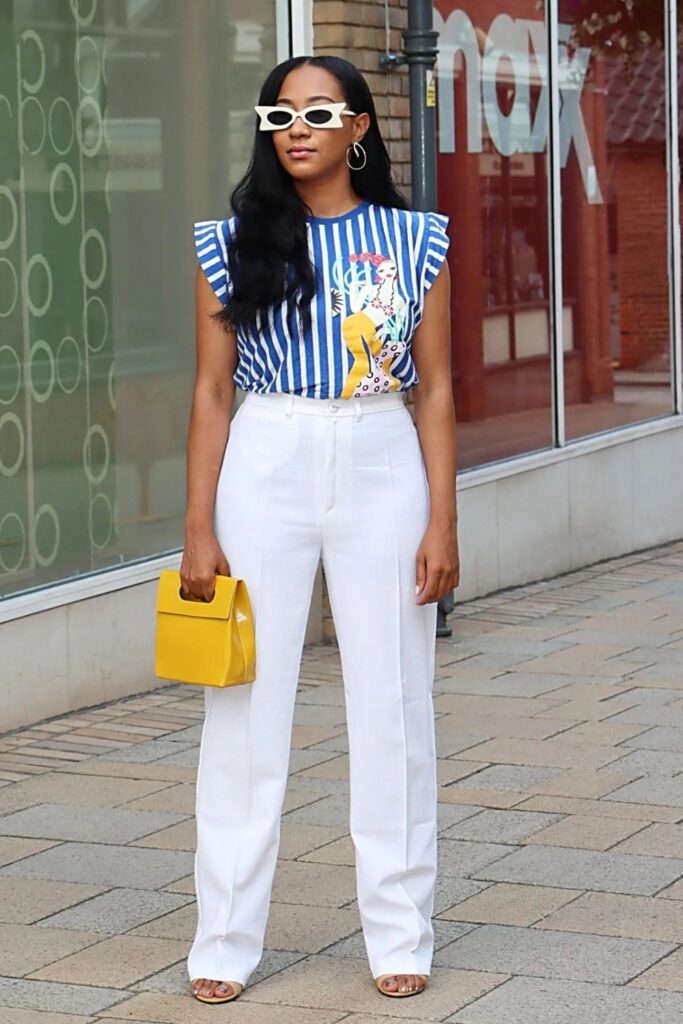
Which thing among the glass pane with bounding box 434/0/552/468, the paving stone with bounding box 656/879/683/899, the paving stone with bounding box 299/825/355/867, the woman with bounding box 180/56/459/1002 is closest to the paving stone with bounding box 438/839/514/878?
the paving stone with bounding box 299/825/355/867

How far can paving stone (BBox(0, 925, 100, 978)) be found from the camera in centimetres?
482

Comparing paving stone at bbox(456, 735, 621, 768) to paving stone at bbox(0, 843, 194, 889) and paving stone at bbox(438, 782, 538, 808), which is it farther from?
paving stone at bbox(0, 843, 194, 889)

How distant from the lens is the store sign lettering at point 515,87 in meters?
10.0

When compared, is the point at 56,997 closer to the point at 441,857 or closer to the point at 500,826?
the point at 441,857

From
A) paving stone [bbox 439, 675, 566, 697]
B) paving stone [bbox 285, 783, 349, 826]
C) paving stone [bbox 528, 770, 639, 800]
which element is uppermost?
paving stone [bbox 285, 783, 349, 826]

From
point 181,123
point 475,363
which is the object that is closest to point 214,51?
point 181,123

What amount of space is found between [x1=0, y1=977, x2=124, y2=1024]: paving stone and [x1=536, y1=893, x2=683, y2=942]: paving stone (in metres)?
1.07

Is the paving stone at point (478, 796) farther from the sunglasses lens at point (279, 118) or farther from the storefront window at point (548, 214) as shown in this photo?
the storefront window at point (548, 214)

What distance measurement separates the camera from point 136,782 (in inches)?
260

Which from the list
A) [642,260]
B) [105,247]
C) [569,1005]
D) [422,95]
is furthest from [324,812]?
[642,260]

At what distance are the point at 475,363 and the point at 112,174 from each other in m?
2.86

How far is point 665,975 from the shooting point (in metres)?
4.66

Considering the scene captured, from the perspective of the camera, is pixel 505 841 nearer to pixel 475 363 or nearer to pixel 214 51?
pixel 214 51

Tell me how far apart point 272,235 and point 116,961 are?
65.3 inches
